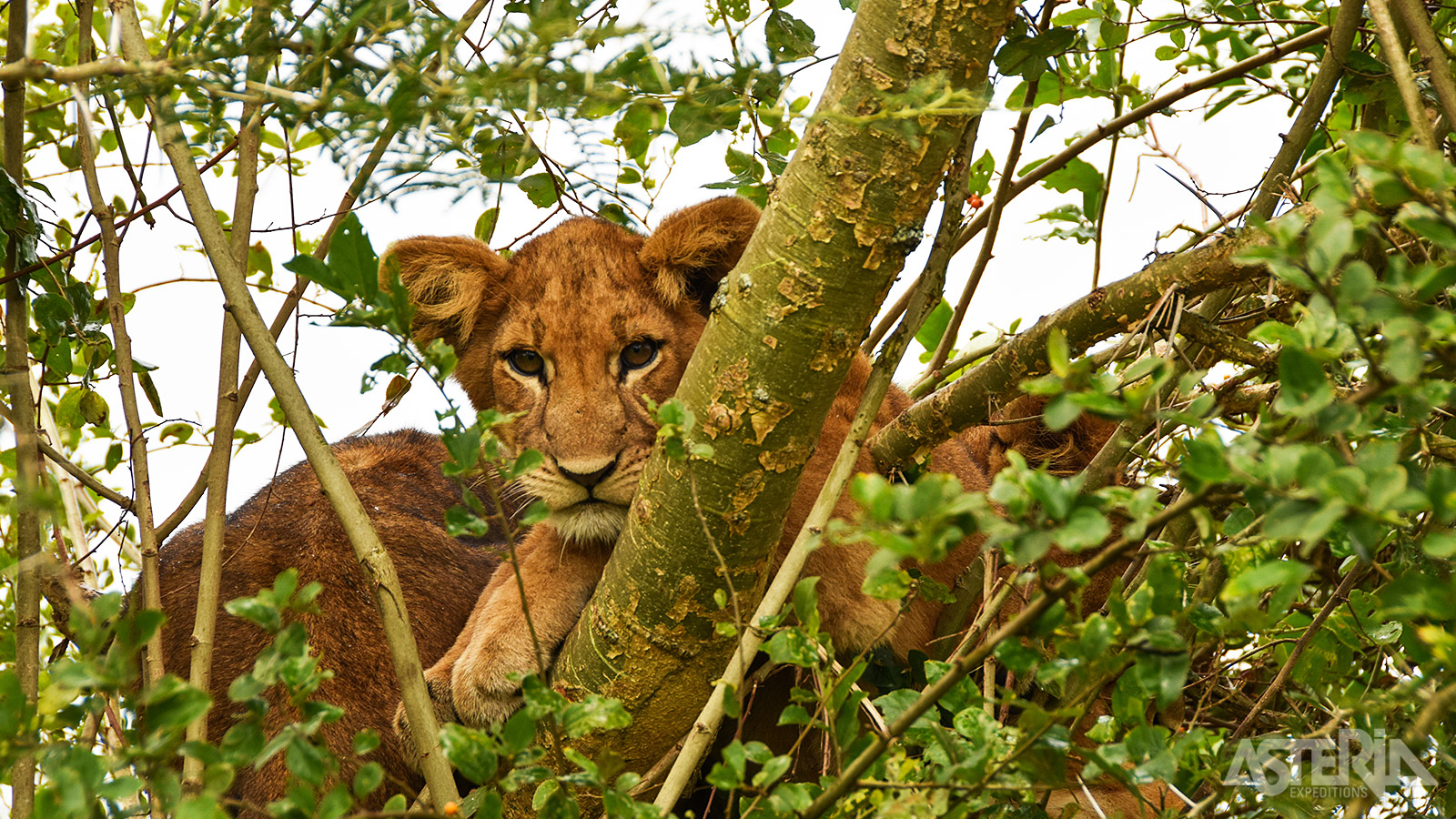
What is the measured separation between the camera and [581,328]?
3379 mm

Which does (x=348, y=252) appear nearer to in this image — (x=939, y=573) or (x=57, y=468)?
(x=939, y=573)

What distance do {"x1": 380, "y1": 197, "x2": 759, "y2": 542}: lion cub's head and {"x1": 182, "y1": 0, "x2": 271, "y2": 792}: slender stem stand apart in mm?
754

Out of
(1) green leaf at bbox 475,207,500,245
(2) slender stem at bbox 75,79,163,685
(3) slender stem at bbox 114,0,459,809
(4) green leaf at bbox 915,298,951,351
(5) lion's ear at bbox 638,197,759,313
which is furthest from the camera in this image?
(1) green leaf at bbox 475,207,500,245

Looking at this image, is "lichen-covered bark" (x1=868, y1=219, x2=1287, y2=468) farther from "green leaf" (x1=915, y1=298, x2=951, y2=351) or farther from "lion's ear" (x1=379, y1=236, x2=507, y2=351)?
"lion's ear" (x1=379, y1=236, x2=507, y2=351)

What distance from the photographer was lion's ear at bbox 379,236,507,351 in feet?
11.8

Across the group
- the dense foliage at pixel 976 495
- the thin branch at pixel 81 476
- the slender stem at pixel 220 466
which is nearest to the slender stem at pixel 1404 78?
the dense foliage at pixel 976 495

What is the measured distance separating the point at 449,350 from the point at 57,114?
9.90 ft

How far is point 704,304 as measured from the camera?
11.8 feet

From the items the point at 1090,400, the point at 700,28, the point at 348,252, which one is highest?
the point at 700,28

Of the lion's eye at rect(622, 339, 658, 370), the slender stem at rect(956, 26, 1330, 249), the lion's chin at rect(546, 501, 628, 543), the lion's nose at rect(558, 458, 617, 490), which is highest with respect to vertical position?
the slender stem at rect(956, 26, 1330, 249)

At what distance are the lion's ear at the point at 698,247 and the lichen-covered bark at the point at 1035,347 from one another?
2.74 ft

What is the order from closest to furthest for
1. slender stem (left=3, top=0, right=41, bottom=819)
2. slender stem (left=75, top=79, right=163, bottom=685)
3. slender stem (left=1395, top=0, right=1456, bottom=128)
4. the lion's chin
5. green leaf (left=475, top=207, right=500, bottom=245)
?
slender stem (left=1395, top=0, right=1456, bottom=128), slender stem (left=3, top=0, right=41, bottom=819), slender stem (left=75, top=79, right=163, bottom=685), the lion's chin, green leaf (left=475, top=207, right=500, bottom=245)

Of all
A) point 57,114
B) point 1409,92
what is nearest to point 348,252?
point 1409,92

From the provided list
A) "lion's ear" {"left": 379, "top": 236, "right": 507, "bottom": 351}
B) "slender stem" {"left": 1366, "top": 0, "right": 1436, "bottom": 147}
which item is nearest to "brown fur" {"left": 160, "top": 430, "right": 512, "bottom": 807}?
"lion's ear" {"left": 379, "top": 236, "right": 507, "bottom": 351}
